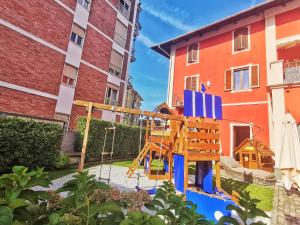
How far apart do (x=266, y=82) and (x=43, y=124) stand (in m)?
13.7

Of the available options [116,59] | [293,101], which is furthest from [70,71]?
[293,101]

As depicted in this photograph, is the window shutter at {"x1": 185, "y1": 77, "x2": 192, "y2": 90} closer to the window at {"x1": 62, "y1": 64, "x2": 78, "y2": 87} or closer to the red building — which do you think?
the red building

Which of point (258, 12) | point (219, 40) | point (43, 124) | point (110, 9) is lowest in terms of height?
point (43, 124)

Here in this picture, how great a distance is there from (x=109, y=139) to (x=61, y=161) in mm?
4458

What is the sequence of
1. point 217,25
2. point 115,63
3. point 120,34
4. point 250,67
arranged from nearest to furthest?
point 250,67
point 217,25
point 115,63
point 120,34

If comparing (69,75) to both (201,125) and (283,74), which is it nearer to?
(201,125)

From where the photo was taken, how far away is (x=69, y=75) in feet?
52.9

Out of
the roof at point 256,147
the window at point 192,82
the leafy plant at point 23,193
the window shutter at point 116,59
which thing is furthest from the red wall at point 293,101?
the window shutter at point 116,59

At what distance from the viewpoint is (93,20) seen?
18.3 meters

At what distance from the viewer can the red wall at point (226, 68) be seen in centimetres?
1363

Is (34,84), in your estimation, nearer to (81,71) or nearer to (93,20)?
(81,71)

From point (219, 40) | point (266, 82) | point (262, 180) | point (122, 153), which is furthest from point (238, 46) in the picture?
point (122, 153)

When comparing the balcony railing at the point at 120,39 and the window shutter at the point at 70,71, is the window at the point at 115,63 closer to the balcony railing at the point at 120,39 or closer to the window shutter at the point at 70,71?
the balcony railing at the point at 120,39

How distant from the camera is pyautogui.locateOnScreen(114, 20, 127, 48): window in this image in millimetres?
21389
